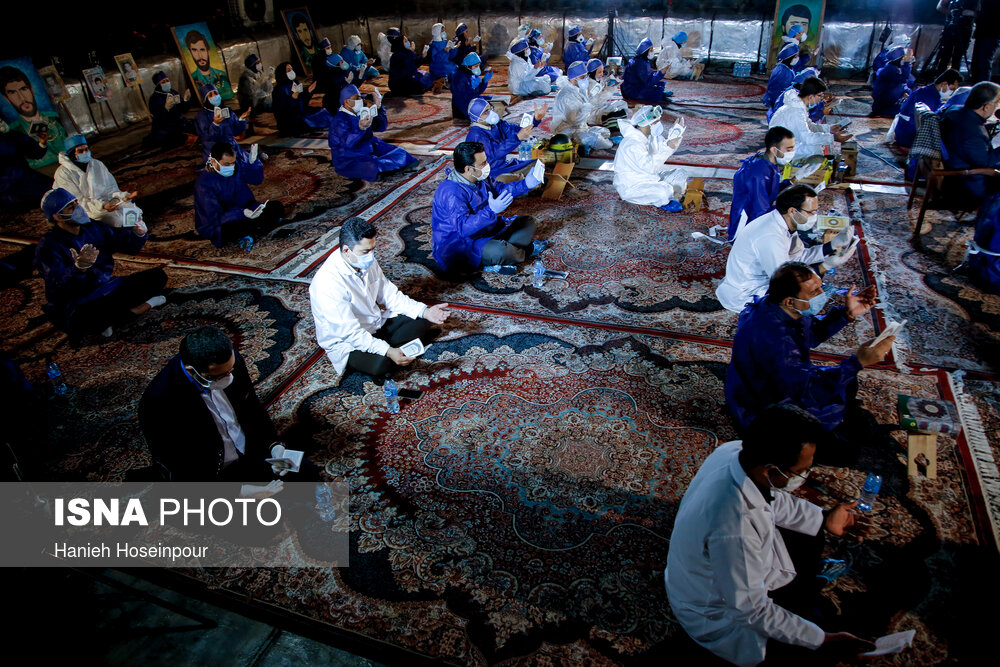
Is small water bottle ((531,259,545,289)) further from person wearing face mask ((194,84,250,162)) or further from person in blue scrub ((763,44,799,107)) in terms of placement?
person in blue scrub ((763,44,799,107))

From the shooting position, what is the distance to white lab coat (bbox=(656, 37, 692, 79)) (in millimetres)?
13625

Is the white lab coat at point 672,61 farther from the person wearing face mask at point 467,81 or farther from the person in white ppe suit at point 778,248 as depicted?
the person in white ppe suit at point 778,248

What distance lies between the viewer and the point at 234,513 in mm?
3279

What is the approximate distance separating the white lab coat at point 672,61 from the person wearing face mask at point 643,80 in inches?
81.9

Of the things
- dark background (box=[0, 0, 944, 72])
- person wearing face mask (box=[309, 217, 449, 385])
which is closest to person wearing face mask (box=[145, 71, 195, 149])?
dark background (box=[0, 0, 944, 72])

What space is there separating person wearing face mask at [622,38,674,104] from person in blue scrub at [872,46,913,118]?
3648mm

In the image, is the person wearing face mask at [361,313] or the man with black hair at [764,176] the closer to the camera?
the person wearing face mask at [361,313]

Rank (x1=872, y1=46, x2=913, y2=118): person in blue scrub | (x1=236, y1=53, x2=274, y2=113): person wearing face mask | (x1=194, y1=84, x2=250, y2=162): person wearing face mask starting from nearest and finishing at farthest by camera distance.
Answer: (x1=194, y1=84, x2=250, y2=162): person wearing face mask, (x1=872, y1=46, x2=913, y2=118): person in blue scrub, (x1=236, y1=53, x2=274, y2=113): person wearing face mask

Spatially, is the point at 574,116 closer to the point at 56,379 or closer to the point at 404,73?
the point at 404,73

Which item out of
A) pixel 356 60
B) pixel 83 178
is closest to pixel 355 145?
pixel 83 178

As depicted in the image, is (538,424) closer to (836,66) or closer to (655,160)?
(655,160)

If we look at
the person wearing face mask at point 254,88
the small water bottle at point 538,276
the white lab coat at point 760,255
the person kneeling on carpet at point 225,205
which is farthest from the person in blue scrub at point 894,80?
the person wearing face mask at point 254,88

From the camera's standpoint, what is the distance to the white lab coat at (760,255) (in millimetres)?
4348

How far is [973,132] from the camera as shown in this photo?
6.06 meters
